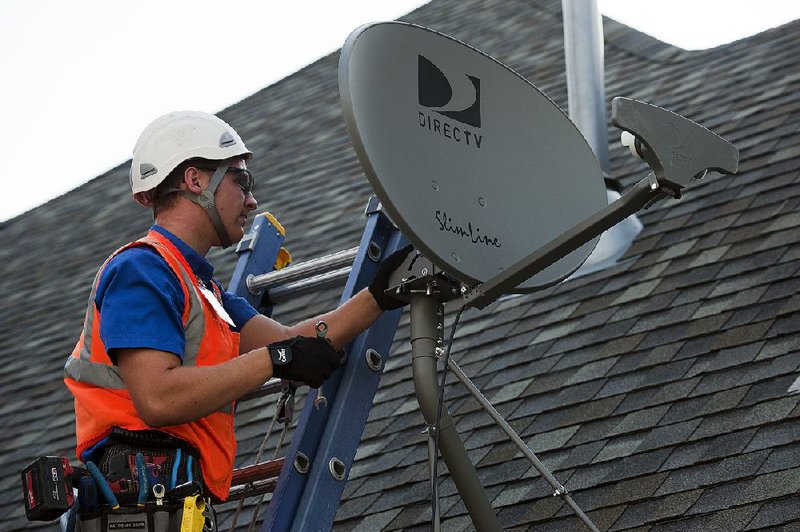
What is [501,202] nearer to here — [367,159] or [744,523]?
[367,159]

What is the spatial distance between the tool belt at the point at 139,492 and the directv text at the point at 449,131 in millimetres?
1065

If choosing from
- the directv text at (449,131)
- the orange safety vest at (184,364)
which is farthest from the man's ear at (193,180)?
the directv text at (449,131)

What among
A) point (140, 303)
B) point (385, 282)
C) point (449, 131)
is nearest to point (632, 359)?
point (385, 282)

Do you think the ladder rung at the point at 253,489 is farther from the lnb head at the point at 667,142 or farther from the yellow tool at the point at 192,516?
the lnb head at the point at 667,142

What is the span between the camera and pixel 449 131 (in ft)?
10.9

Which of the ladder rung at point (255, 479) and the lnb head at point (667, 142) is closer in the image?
the lnb head at point (667, 142)

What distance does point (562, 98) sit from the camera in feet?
26.7

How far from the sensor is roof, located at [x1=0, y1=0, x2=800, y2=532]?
4.27 meters

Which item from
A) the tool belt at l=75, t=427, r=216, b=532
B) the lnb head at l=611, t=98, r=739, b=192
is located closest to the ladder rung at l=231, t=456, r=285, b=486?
the tool belt at l=75, t=427, r=216, b=532

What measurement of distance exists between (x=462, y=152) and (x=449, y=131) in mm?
67

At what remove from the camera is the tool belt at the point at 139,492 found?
10.3ft

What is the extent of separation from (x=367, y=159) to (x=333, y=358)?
52 cm

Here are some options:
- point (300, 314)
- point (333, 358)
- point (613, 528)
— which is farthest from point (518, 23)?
point (333, 358)

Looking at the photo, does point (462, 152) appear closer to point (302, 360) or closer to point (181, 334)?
point (302, 360)
